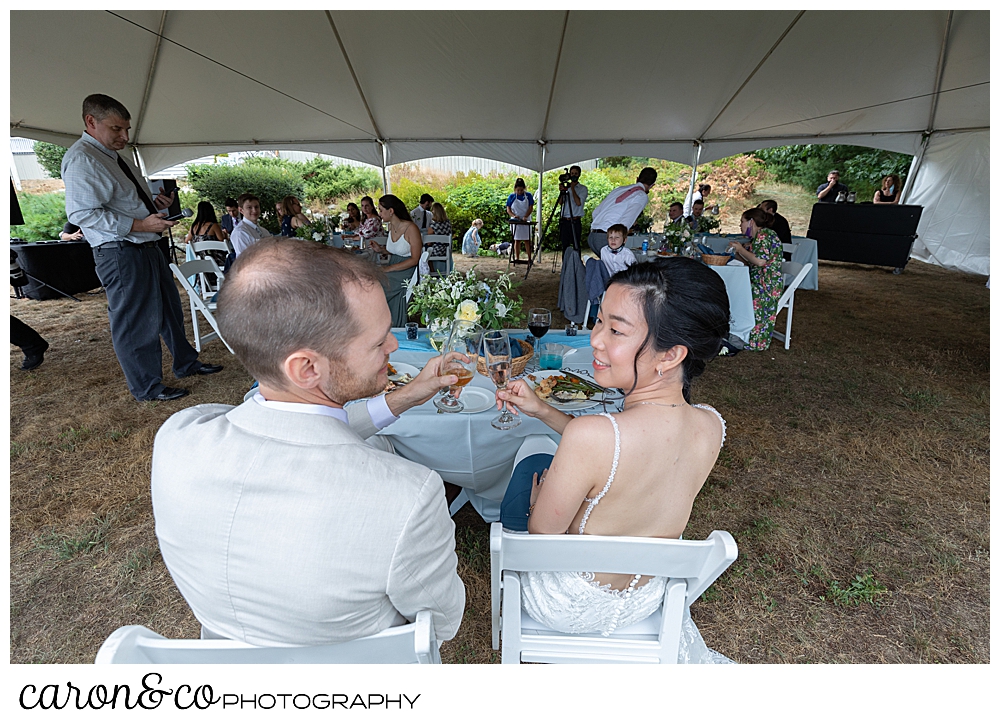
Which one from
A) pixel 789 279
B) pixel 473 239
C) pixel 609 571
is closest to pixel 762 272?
pixel 789 279

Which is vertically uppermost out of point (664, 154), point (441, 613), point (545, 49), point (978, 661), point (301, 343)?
point (545, 49)

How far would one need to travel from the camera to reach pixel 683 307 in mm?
1198

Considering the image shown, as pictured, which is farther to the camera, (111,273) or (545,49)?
(545,49)

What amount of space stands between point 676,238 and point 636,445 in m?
5.32

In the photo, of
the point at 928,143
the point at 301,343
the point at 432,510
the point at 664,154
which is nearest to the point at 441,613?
the point at 432,510

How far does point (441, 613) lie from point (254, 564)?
1.20 feet

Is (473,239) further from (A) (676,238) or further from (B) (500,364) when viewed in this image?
(B) (500,364)

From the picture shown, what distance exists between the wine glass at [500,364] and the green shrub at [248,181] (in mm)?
16198

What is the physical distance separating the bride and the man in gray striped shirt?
11.1 ft

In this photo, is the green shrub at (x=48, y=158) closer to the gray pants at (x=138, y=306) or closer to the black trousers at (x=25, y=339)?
the black trousers at (x=25, y=339)

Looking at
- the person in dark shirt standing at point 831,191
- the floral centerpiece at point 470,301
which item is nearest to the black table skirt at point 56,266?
the floral centerpiece at point 470,301

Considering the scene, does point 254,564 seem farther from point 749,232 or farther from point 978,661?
point 749,232

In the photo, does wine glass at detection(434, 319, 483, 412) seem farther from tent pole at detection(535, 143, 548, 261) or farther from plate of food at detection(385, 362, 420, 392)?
tent pole at detection(535, 143, 548, 261)

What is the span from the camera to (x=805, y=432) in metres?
3.38
